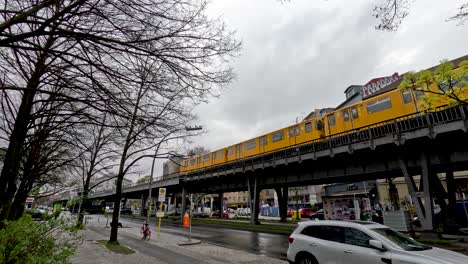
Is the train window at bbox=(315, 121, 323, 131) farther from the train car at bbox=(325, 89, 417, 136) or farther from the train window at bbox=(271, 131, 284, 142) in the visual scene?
the train window at bbox=(271, 131, 284, 142)

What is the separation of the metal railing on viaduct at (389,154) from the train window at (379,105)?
4.24 ft

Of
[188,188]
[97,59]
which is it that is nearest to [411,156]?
[97,59]

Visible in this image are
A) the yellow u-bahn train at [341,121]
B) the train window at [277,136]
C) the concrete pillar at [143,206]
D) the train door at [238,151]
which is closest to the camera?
the yellow u-bahn train at [341,121]

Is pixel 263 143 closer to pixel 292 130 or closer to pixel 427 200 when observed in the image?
pixel 292 130

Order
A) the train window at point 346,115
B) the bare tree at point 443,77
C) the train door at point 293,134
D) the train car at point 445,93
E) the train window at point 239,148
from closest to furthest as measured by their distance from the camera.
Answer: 1. the bare tree at point 443,77
2. the train car at point 445,93
3. the train window at point 346,115
4. the train door at point 293,134
5. the train window at point 239,148

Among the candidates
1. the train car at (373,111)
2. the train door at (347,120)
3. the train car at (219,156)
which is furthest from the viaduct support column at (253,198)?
the train door at (347,120)

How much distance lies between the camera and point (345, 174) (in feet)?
74.3

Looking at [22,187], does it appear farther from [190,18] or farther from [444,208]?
[444,208]

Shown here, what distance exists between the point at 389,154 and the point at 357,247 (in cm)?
1648

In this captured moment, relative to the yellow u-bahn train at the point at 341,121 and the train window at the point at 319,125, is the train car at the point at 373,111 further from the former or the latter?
the train window at the point at 319,125

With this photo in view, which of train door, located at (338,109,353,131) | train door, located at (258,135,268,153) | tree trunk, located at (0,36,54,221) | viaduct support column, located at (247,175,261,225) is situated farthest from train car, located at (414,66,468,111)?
viaduct support column, located at (247,175,261,225)

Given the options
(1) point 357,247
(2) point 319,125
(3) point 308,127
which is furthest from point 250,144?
(1) point 357,247

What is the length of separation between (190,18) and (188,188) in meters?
44.1

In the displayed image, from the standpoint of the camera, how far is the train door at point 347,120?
21453 millimetres
